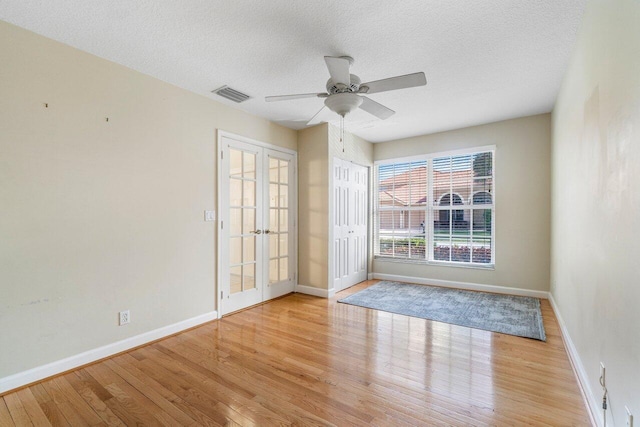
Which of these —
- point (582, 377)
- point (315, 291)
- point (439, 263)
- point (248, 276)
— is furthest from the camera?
point (439, 263)

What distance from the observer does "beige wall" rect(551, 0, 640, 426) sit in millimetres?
1252

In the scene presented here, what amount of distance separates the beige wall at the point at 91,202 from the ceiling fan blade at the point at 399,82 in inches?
82.7

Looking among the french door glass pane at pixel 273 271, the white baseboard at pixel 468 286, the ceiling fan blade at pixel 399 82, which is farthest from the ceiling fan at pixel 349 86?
the white baseboard at pixel 468 286

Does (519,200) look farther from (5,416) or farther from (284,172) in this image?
(5,416)

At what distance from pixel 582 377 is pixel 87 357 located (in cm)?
A: 384

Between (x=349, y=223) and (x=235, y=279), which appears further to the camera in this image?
(x=349, y=223)

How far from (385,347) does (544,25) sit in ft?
9.52

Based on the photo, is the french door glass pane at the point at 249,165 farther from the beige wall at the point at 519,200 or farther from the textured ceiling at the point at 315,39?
the beige wall at the point at 519,200

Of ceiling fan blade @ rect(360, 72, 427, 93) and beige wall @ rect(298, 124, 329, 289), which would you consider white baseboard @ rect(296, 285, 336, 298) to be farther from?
ceiling fan blade @ rect(360, 72, 427, 93)

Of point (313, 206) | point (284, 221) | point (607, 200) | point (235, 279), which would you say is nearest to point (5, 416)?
point (235, 279)

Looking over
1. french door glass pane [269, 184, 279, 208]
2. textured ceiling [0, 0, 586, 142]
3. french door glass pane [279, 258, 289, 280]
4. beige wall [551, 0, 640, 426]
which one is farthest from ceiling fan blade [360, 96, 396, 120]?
french door glass pane [279, 258, 289, 280]

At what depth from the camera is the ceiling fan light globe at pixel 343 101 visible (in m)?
2.51

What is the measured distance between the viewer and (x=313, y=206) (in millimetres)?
4637

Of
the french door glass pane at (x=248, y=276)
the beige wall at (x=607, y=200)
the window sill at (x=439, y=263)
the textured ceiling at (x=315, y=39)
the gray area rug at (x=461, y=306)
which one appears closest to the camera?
the beige wall at (x=607, y=200)
